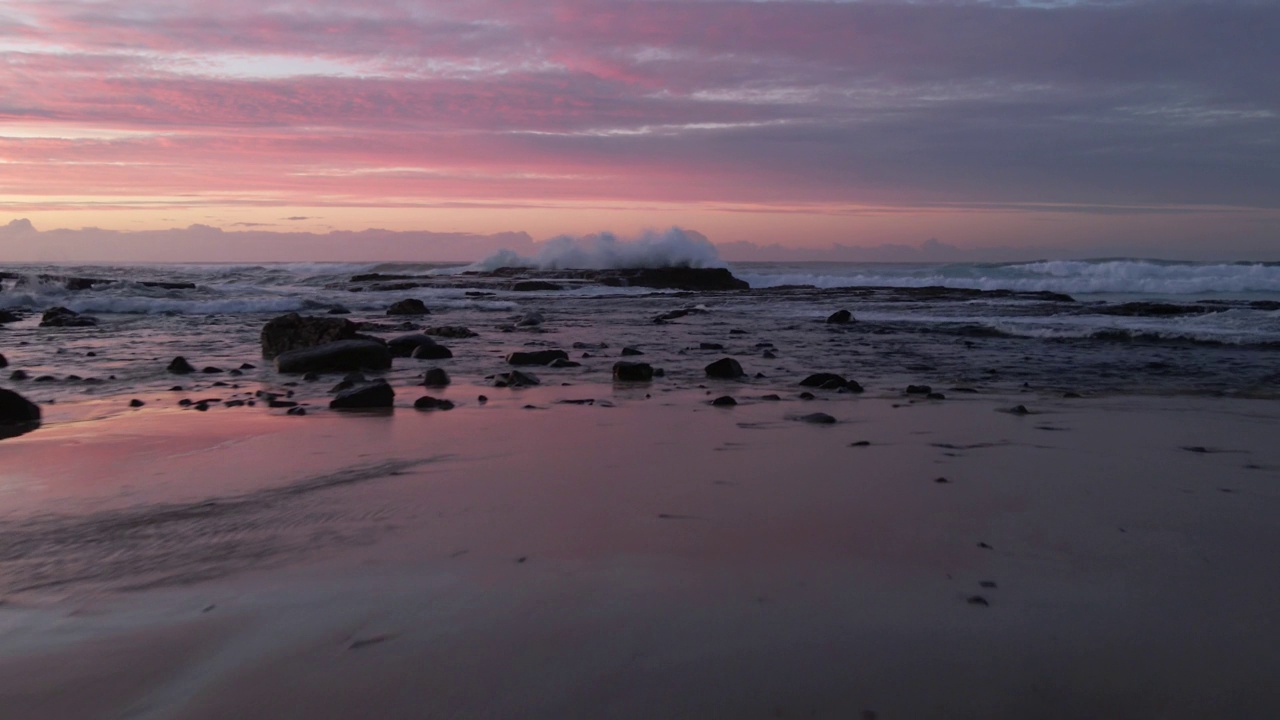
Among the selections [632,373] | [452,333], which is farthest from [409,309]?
[632,373]

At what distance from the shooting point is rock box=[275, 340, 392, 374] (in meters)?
7.55

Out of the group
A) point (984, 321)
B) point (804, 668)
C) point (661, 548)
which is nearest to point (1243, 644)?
point (804, 668)

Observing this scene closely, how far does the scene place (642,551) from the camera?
2.66 meters

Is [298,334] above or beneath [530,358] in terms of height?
above

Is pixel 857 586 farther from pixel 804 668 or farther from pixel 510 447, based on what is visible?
pixel 510 447

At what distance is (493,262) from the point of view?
42938mm

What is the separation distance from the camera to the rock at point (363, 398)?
5500 mm

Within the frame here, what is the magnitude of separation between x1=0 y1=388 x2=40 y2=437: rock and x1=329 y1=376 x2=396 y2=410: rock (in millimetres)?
1641

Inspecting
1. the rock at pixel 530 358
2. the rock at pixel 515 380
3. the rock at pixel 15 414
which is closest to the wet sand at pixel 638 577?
the rock at pixel 15 414

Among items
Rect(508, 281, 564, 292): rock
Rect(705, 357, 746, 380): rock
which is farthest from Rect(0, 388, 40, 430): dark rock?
Rect(508, 281, 564, 292): rock

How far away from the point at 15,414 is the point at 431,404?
234cm

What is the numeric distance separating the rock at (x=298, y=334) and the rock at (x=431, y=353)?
0.75 m

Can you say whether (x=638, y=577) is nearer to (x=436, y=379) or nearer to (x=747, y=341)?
(x=436, y=379)

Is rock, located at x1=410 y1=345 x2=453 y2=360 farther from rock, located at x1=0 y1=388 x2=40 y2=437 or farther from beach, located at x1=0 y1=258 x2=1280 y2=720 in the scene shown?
rock, located at x1=0 y1=388 x2=40 y2=437
